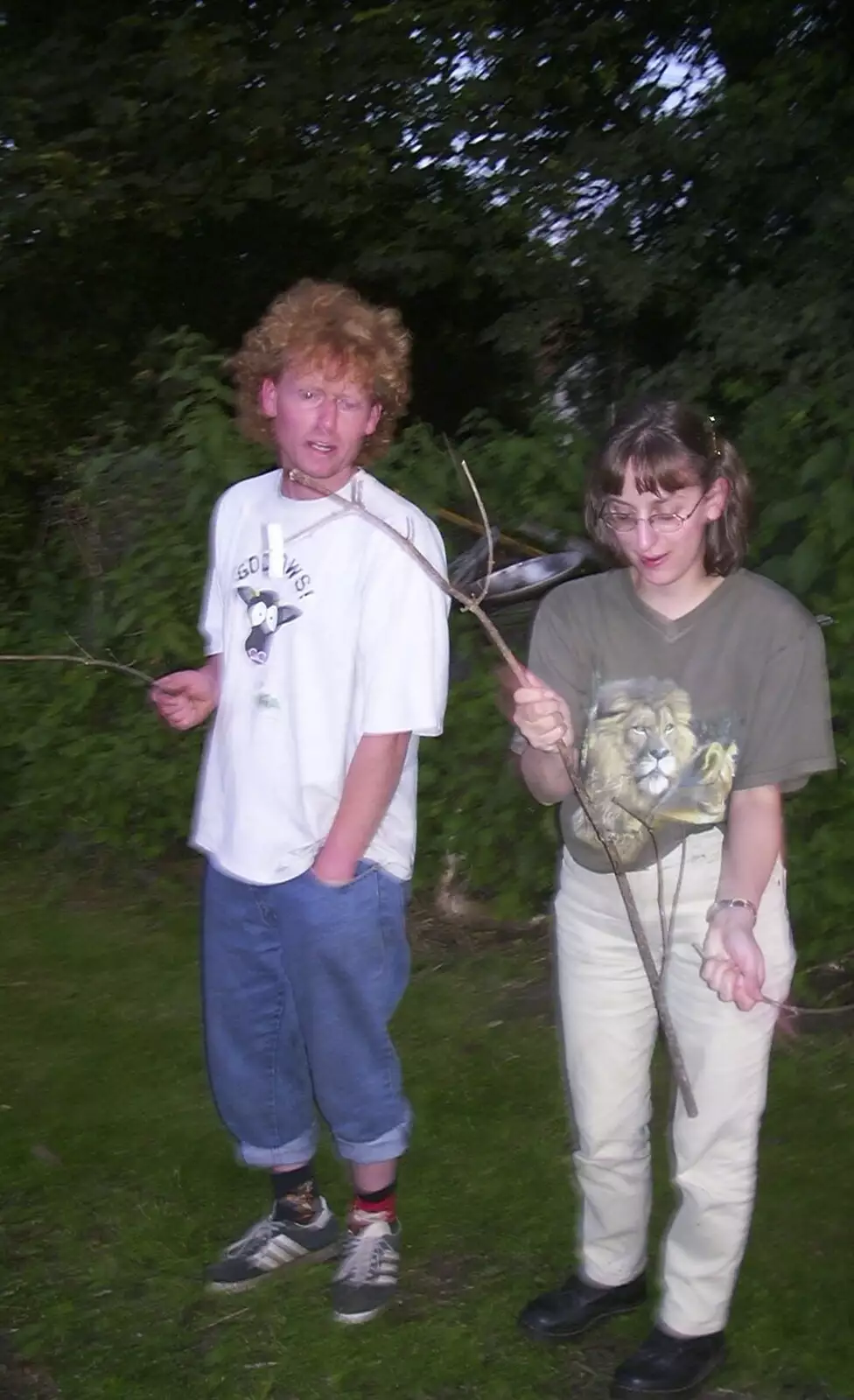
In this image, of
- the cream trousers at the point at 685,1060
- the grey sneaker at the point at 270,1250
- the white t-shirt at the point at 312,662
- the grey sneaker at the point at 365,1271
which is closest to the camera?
the cream trousers at the point at 685,1060

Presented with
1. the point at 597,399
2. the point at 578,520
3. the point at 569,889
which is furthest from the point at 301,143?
the point at 569,889

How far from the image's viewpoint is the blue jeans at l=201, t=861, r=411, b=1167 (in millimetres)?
2332

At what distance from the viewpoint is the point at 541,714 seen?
1.88 m

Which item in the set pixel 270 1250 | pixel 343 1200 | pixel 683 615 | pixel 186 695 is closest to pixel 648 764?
pixel 683 615

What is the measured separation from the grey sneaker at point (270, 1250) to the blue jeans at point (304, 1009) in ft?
0.69

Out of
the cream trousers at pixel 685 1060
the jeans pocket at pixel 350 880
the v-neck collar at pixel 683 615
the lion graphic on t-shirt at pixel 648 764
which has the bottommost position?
the cream trousers at pixel 685 1060

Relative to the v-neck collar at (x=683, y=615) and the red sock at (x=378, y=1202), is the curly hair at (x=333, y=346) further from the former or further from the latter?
the red sock at (x=378, y=1202)

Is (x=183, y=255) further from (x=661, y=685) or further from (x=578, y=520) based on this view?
(x=661, y=685)

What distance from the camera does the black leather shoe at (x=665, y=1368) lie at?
233 centimetres

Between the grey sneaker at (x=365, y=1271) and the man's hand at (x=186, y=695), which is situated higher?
the man's hand at (x=186, y=695)

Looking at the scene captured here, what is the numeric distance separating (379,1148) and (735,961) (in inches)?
37.0

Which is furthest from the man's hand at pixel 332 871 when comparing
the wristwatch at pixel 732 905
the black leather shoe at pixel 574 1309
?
the black leather shoe at pixel 574 1309

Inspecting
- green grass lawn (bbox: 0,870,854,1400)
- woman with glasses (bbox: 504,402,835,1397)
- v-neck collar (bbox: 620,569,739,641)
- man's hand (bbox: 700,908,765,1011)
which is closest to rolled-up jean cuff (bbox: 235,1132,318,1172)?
green grass lawn (bbox: 0,870,854,1400)

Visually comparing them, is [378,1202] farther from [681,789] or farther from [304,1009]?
[681,789]
